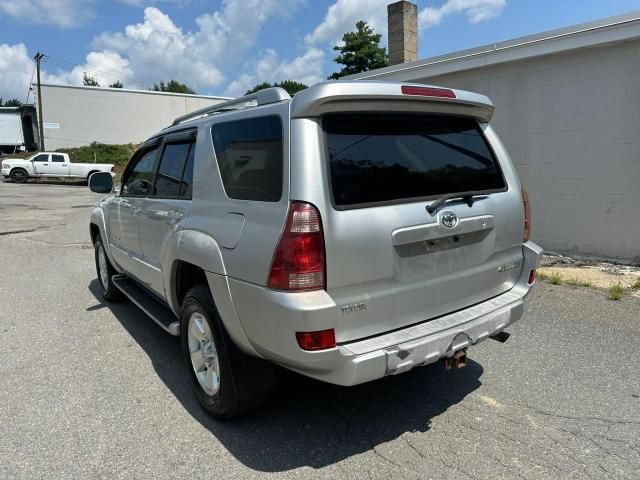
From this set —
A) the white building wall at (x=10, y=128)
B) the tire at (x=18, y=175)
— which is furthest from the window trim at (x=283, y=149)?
the white building wall at (x=10, y=128)

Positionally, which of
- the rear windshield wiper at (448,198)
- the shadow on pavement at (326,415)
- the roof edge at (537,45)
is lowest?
the shadow on pavement at (326,415)

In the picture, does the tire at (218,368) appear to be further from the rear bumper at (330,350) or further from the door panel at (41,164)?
the door panel at (41,164)

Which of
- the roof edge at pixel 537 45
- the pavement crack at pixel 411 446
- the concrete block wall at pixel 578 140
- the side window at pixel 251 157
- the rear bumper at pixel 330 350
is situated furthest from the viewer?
the concrete block wall at pixel 578 140

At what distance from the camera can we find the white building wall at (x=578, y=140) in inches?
276

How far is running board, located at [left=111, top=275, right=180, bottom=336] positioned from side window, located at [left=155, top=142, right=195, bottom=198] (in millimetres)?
948

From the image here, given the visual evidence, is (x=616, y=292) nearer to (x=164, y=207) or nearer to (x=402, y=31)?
(x=164, y=207)

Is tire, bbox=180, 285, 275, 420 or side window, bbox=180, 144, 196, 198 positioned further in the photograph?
side window, bbox=180, 144, 196, 198

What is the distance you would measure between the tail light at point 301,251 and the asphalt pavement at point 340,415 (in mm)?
1064

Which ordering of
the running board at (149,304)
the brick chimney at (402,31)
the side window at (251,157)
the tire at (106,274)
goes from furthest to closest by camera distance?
1. the brick chimney at (402,31)
2. the tire at (106,274)
3. the running board at (149,304)
4. the side window at (251,157)

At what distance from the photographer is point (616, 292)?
219 inches

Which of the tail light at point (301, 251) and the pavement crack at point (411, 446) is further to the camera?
the pavement crack at point (411, 446)

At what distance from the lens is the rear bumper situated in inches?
97.0

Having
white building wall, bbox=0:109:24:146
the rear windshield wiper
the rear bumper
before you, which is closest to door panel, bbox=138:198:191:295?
the rear bumper

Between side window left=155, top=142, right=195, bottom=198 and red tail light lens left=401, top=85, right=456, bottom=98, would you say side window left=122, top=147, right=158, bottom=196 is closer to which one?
side window left=155, top=142, right=195, bottom=198
